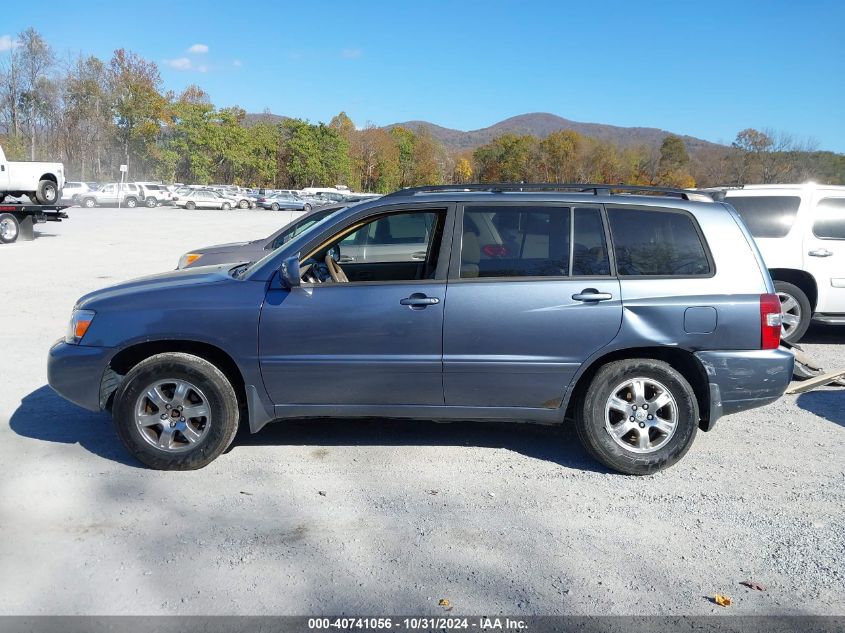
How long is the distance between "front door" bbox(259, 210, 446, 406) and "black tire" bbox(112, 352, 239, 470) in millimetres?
303

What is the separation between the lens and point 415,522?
388 centimetres

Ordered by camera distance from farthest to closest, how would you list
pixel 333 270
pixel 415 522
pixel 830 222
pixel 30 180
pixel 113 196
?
1. pixel 113 196
2. pixel 30 180
3. pixel 830 222
4. pixel 333 270
5. pixel 415 522

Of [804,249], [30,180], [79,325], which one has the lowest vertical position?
[79,325]

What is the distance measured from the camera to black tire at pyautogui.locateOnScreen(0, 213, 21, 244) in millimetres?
19828

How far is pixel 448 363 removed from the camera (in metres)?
4.44

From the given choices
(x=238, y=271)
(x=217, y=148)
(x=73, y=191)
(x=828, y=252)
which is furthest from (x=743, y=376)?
(x=217, y=148)

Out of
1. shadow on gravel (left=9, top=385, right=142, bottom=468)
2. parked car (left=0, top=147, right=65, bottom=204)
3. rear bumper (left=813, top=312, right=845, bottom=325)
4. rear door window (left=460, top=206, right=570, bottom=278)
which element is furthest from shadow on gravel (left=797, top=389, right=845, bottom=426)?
parked car (left=0, top=147, right=65, bottom=204)

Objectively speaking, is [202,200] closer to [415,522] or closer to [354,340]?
[354,340]

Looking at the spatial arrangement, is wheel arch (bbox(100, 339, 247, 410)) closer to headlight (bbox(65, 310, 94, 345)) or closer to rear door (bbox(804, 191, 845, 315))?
headlight (bbox(65, 310, 94, 345))

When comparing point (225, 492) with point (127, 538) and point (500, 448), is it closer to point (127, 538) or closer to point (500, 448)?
point (127, 538)

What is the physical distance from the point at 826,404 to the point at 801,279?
265 cm

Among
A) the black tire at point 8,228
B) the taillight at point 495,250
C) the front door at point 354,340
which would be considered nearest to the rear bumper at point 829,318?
the taillight at point 495,250

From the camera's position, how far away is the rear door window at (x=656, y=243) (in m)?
4.57

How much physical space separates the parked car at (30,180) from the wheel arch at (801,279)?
811 inches
